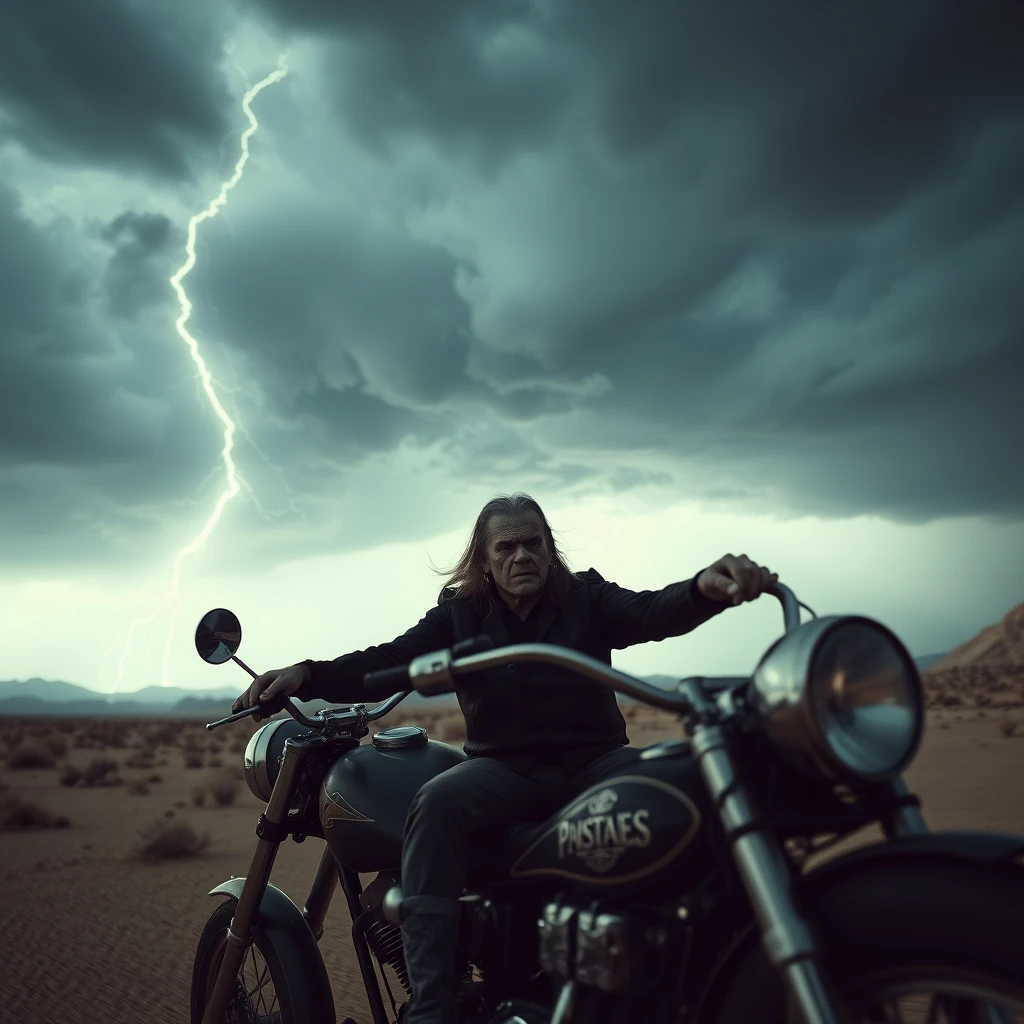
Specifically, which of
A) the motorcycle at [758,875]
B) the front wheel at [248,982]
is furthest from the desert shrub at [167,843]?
the motorcycle at [758,875]

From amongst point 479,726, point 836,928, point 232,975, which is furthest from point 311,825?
point 836,928

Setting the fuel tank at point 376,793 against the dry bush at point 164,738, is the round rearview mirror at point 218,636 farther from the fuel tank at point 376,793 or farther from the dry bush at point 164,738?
the dry bush at point 164,738

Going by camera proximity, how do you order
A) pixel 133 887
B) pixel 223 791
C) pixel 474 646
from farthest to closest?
pixel 223 791
pixel 133 887
pixel 474 646

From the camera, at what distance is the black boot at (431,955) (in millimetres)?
2498

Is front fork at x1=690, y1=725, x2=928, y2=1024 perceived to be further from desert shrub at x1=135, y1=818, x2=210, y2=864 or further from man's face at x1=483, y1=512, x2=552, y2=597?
desert shrub at x1=135, y1=818, x2=210, y2=864

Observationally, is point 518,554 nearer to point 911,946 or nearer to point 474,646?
point 474,646

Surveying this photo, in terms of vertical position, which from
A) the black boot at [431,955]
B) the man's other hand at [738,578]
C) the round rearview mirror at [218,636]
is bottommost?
the black boot at [431,955]

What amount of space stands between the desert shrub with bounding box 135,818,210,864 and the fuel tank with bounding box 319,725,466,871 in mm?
8112

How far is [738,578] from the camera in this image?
2549 mm

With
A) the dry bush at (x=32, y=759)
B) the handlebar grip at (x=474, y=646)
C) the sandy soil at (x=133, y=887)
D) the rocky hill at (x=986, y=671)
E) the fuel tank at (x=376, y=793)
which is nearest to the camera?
the handlebar grip at (x=474, y=646)

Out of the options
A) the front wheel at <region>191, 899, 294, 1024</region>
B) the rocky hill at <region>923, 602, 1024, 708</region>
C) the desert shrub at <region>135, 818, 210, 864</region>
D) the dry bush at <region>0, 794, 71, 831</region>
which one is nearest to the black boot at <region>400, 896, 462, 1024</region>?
the front wheel at <region>191, 899, 294, 1024</region>

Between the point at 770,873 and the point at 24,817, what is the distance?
14.0 meters

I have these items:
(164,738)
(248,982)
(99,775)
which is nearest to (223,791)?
(99,775)

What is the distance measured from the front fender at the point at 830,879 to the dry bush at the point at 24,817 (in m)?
13.6
